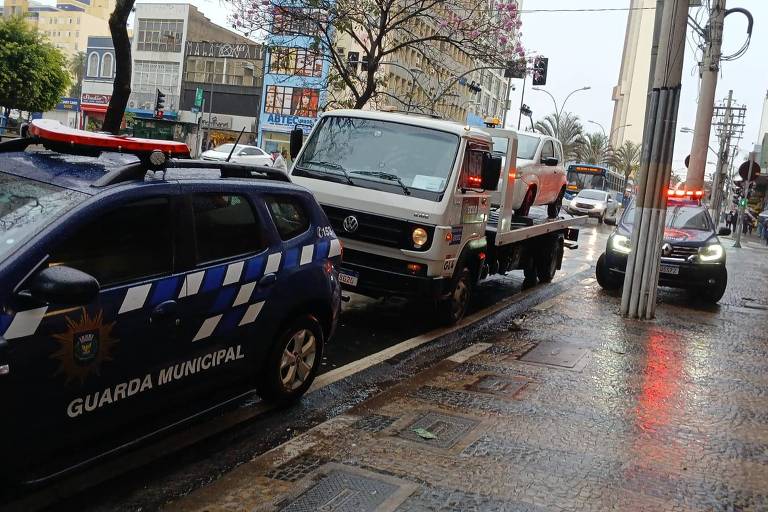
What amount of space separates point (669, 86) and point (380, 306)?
197 inches

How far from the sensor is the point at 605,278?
42.1 ft

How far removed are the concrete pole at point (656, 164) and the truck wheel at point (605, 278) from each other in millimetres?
1961

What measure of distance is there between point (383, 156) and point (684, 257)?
612 cm

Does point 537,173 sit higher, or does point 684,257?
point 537,173

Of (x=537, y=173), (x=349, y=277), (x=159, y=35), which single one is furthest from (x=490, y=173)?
(x=159, y=35)

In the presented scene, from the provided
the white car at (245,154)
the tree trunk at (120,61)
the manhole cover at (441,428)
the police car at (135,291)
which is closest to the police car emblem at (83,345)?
the police car at (135,291)

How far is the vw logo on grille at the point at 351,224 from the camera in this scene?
808 cm

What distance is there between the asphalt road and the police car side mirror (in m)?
1.12

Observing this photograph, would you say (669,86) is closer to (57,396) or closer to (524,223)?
(524,223)

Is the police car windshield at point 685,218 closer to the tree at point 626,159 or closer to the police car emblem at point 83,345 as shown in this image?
the police car emblem at point 83,345

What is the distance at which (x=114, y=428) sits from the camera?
3941mm

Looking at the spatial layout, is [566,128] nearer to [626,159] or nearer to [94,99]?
[626,159]

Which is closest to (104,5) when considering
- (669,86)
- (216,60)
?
(216,60)

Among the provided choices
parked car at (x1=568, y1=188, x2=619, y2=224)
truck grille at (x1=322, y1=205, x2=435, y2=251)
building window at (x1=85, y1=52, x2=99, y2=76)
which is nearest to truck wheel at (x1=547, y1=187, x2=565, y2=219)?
truck grille at (x1=322, y1=205, x2=435, y2=251)
